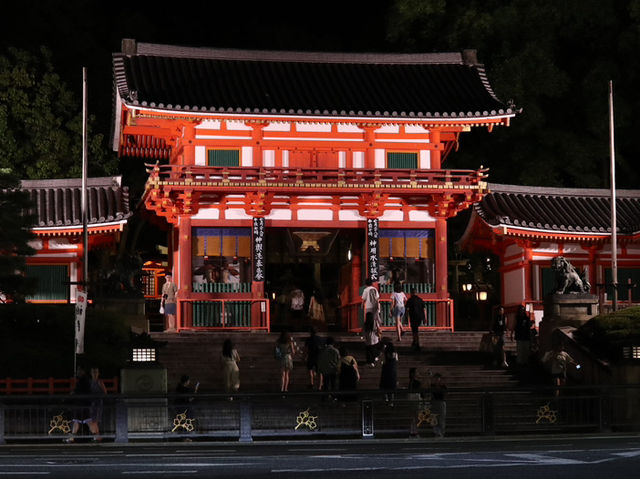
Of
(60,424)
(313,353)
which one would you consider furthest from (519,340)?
(60,424)

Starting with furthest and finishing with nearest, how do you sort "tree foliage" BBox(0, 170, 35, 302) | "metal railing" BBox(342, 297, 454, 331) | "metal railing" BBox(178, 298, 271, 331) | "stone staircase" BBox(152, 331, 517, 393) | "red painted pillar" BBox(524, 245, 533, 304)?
"red painted pillar" BBox(524, 245, 533, 304), "metal railing" BBox(342, 297, 454, 331), "metal railing" BBox(178, 298, 271, 331), "stone staircase" BBox(152, 331, 517, 393), "tree foliage" BBox(0, 170, 35, 302)

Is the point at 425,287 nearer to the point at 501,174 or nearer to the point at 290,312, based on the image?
the point at 290,312

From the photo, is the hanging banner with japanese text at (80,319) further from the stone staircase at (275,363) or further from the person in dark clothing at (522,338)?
the person in dark clothing at (522,338)

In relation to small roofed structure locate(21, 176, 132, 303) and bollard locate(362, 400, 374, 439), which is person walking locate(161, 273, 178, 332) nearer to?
small roofed structure locate(21, 176, 132, 303)

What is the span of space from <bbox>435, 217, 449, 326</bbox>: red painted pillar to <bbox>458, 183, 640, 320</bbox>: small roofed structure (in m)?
2.35

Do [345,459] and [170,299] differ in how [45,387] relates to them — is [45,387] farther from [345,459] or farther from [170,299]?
[170,299]

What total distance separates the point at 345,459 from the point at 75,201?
25.1 metres

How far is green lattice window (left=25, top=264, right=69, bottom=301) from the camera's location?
40.2 meters

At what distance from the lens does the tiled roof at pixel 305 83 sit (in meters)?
38.9

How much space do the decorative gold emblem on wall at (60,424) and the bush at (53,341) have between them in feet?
17.8

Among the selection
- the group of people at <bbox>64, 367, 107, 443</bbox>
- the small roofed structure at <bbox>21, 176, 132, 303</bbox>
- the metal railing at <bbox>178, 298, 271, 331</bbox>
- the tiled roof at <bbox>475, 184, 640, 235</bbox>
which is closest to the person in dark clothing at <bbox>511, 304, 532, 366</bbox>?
the metal railing at <bbox>178, 298, 271, 331</bbox>

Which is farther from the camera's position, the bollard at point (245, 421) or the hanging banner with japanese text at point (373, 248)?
the hanging banner with japanese text at point (373, 248)

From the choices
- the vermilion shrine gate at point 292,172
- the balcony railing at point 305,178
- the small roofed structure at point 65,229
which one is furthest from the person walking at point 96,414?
the small roofed structure at point 65,229

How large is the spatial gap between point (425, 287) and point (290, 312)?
5.77 meters
